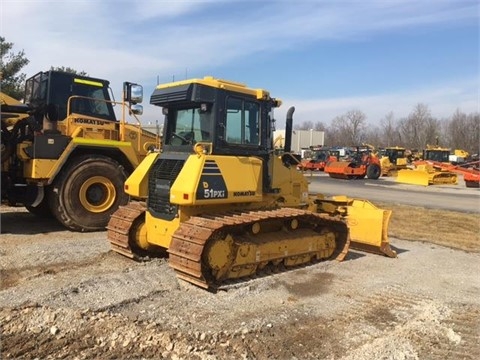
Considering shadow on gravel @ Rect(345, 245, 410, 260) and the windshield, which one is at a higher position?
the windshield

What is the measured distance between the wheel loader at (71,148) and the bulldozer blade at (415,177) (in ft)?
71.5

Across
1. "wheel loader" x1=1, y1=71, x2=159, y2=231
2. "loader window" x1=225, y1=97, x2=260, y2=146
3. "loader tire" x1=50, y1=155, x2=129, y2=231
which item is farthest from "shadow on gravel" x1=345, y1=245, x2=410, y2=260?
"loader tire" x1=50, y1=155, x2=129, y2=231

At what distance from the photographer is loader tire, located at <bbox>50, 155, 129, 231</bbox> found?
30.3ft

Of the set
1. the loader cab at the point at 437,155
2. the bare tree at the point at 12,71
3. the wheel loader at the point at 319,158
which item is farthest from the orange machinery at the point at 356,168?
the bare tree at the point at 12,71

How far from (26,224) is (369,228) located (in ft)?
22.9

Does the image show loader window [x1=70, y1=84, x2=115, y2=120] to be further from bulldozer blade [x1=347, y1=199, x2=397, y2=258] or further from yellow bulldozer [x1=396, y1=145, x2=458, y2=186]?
yellow bulldozer [x1=396, y1=145, x2=458, y2=186]

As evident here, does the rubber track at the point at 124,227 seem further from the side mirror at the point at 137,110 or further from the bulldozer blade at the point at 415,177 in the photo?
the bulldozer blade at the point at 415,177

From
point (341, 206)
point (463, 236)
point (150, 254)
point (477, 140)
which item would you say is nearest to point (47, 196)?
point (150, 254)

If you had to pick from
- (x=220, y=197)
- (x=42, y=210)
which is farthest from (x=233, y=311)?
(x=42, y=210)

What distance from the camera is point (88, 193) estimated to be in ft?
31.3

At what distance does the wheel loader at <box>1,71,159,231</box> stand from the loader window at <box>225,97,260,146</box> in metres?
2.30

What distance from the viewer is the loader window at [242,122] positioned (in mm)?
6746

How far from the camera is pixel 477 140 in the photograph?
8106 centimetres

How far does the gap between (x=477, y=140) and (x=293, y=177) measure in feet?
273
